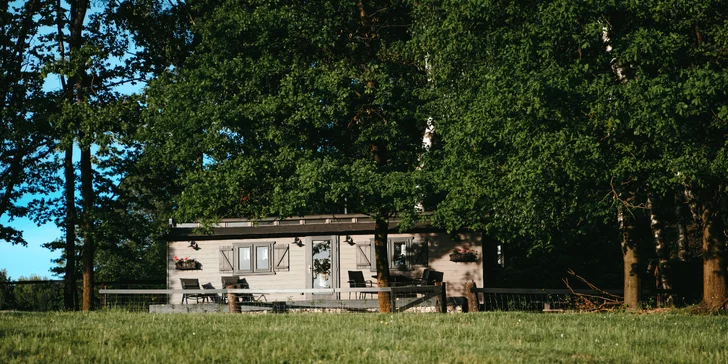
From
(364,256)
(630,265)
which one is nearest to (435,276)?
(364,256)

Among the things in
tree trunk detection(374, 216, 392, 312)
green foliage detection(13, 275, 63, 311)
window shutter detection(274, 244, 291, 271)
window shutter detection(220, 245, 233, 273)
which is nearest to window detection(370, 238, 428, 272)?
tree trunk detection(374, 216, 392, 312)

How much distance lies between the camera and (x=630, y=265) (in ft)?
81.5

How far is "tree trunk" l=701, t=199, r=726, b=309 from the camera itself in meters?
22.5

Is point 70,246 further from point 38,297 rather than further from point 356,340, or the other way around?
point 356,340

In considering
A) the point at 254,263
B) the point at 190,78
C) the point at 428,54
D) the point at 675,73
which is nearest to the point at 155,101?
the point at 190,78

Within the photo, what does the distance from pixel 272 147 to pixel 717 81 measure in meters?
13.3

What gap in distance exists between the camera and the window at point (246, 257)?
31484mm

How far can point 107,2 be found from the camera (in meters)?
34.2

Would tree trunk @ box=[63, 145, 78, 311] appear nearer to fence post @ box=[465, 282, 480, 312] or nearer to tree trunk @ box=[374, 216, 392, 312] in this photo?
tree trunk @ box=[374, 216, 392, 312]

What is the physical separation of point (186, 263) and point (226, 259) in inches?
61.1

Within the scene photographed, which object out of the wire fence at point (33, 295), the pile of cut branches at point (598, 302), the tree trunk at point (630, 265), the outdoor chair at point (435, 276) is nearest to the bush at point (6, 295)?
the wire fence at point (33, 295)

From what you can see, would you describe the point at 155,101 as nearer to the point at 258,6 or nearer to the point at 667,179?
the point at 258,6

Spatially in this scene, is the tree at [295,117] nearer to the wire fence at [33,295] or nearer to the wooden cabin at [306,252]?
the wooden cabin at [306,252]

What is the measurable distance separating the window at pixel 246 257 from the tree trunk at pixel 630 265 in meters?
12.7
